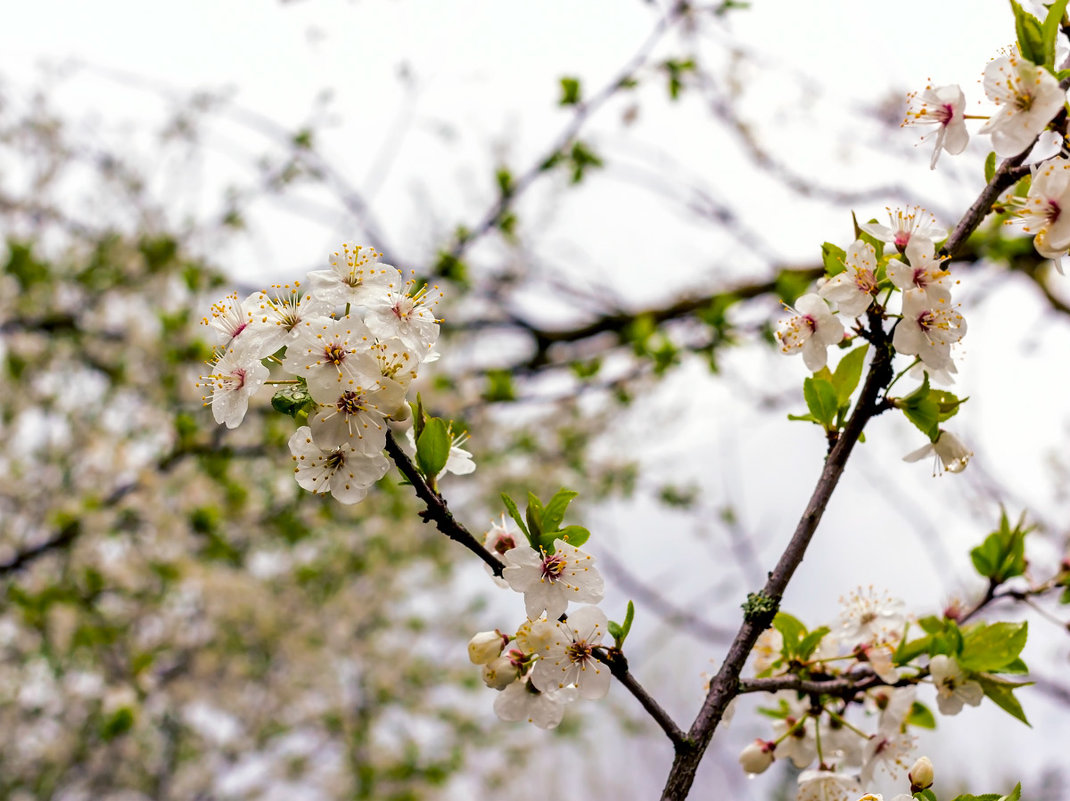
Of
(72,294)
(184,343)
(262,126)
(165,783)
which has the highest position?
(72,294)

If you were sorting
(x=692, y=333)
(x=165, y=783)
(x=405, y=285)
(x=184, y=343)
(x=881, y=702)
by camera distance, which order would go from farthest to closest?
(x=165, y=783), (x=184, y=343), (x=692, y=333), (x=881, y=702), (x=405, y=285)

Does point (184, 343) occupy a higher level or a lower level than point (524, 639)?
higher

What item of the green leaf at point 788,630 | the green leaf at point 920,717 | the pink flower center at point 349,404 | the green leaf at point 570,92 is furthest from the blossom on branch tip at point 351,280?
the green leaf at point 570,92

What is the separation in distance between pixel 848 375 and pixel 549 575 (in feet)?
1.35

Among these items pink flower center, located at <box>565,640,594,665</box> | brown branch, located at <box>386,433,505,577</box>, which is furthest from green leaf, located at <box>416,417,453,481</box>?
pink flower center, located at <box>565,640,594,665</box>

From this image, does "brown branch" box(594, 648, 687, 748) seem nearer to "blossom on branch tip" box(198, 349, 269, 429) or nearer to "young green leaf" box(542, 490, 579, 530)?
"young green leaf" box(542, 490, 579, 530)

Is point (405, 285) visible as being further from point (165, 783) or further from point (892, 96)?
point (165, 783)

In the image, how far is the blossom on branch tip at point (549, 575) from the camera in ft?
2.37

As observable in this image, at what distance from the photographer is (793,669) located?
90 centimetres

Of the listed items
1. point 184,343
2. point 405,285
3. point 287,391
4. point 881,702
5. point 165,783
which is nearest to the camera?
point 287,391

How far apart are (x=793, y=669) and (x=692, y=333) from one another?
208 cm

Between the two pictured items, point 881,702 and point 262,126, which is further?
point 262,126

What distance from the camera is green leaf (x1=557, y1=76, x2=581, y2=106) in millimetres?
2381

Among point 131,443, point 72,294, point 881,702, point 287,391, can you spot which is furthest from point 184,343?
point 881,702
